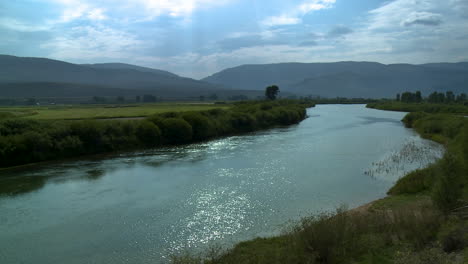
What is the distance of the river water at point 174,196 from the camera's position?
13.8 metres

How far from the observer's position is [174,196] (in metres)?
→ 19.9

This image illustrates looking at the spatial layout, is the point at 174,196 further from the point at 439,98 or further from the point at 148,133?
the point at 439,98

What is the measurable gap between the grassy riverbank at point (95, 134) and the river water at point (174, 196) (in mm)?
2797

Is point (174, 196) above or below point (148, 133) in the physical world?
below

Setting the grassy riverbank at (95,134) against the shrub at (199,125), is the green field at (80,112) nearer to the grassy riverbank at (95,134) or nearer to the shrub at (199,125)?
the grassy riverbank at (95,134)

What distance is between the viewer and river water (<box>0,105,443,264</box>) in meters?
13.8

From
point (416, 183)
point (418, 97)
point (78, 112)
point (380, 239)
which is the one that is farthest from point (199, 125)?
point (418, 97)

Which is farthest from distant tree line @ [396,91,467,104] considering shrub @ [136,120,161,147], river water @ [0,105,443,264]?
shrub @ [136,120,161,147]

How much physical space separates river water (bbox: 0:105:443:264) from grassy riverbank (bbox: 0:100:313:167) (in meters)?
2.80

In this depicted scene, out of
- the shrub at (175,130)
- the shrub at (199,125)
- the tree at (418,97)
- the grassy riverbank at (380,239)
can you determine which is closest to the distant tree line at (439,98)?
the tree at (418,97)

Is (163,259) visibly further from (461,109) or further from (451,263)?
(461,109)

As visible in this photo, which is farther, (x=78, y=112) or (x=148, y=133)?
(x=78, y=112)

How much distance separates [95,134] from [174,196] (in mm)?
19567

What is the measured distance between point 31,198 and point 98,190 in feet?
12.0
